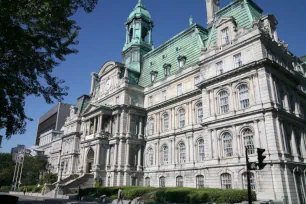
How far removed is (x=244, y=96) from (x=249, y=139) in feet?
17.2

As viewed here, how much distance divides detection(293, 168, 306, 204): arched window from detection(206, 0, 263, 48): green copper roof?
18377 millimetres

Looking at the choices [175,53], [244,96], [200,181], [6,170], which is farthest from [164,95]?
[6,170]

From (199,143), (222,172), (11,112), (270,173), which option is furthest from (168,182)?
(11,112)

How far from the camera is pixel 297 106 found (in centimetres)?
3272

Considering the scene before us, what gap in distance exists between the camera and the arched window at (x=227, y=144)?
96.8 feet

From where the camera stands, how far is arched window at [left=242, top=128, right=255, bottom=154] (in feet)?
90.2

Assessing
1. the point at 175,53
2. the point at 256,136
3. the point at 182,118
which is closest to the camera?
the point at 256,136

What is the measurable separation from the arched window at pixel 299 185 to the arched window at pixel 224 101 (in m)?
10.2

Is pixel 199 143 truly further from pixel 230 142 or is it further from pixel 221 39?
pixel 221 39

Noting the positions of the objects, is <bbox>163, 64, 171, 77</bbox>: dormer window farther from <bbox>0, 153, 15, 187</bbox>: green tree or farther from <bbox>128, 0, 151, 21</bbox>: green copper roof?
<bbox>0, 153, 15, 187</bbox>: green tree

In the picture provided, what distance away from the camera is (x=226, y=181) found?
28.5 metres

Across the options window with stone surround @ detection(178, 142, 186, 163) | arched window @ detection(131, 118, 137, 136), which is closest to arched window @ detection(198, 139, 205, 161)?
window with stone surround @ detection(178, 142, 186, 163)

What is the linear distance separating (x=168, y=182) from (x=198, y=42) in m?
23.9

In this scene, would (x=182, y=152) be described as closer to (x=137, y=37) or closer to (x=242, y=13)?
(x=242, y=13)
